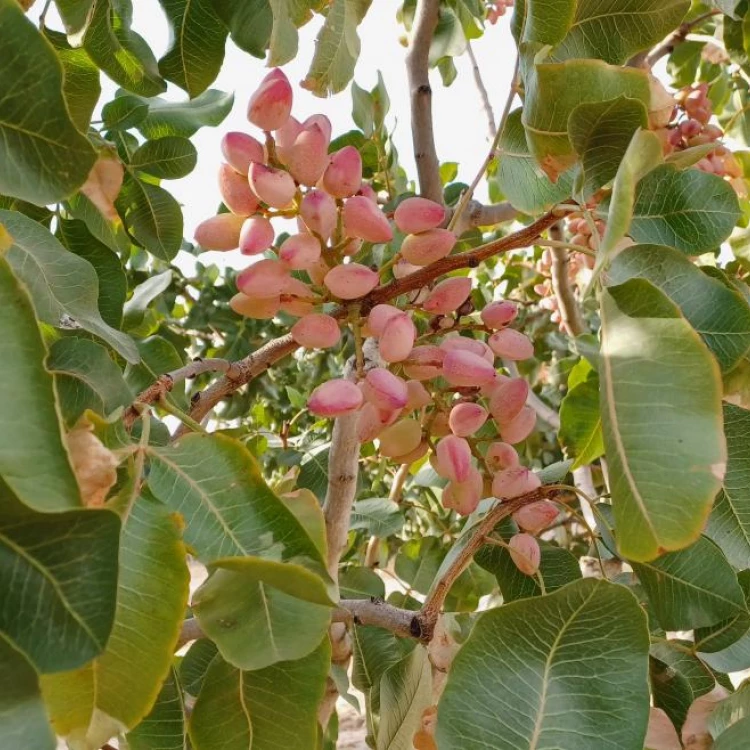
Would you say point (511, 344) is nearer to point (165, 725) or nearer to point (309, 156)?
point (309, 156)

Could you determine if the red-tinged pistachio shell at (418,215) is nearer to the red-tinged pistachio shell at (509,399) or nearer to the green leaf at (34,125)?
the red-tinged pistachio shell at (509,399)

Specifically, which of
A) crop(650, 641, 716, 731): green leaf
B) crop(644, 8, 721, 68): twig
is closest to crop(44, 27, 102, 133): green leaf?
crop(650, 641, 716, 731): green leaf

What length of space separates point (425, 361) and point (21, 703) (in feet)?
1.11

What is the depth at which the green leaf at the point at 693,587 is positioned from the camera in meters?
0.56

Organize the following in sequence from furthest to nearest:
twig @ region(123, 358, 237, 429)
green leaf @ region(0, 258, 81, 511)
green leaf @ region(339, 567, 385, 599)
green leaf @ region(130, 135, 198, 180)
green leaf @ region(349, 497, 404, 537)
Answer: green leaf @ region(349, 497, 404, 537) → green leaf @ region(339, 567, 385, 599) → green leaf @ region(130, 135, 198, 180) → twig @ region(123, 358, 237, 429) → green leaf @ region(0, 258, 81, 511)

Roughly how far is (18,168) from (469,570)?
0.90 meters

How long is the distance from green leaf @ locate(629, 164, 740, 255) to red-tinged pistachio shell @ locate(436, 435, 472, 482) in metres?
0.18

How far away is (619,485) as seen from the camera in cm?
35

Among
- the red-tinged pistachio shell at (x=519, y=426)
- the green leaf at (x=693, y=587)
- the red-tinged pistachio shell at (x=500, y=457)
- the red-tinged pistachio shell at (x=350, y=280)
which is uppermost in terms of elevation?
the red-tinged pistachio shell at (x=350, y=280)

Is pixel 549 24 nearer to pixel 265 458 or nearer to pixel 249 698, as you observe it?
pixel 249 698

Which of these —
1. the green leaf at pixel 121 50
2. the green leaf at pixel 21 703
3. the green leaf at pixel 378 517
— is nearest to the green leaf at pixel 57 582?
the green leaf at pixel 21 703

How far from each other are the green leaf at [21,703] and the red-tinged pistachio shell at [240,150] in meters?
0.34

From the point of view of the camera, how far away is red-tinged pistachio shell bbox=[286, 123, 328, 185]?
541 millimetres

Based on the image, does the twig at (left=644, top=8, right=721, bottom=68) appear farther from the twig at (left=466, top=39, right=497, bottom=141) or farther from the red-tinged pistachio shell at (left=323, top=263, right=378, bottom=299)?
the red-tinged pistachio shell at (left=323, top=263, right=378, bottom=299)
